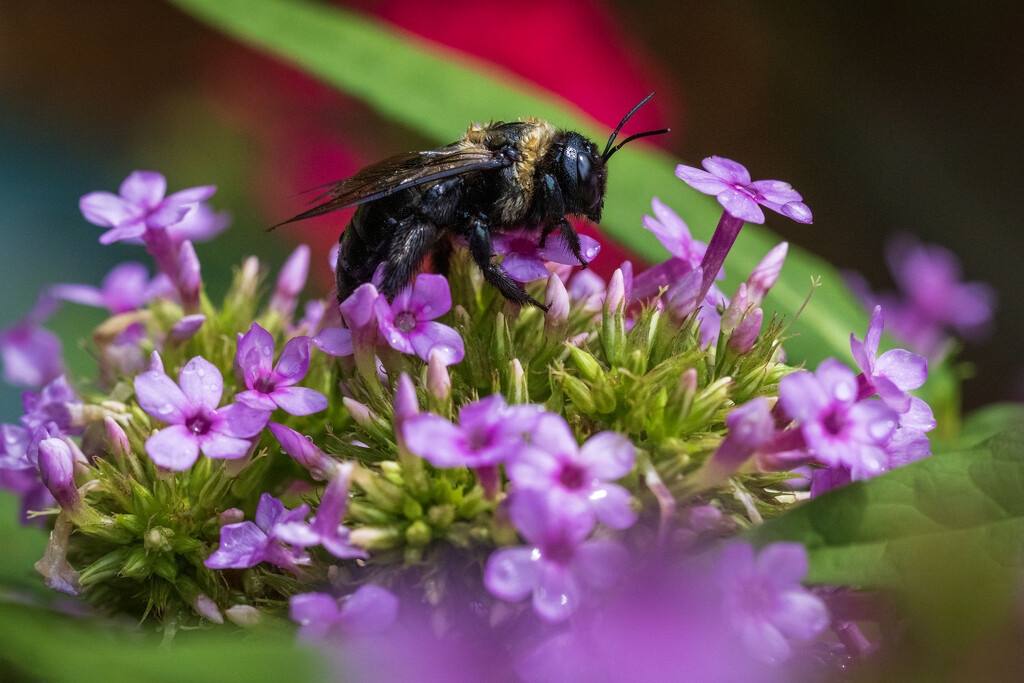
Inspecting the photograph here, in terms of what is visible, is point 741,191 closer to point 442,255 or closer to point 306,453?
point 442,255

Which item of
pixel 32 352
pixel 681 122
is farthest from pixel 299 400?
pixel 681 122

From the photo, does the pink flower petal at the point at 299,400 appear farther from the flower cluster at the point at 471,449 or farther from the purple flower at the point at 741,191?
the purple flower at the point at 741,191

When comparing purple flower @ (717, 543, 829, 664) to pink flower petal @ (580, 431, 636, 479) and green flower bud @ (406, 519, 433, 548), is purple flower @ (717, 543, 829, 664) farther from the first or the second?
green flower bud @ (406, 519, 433, 548)

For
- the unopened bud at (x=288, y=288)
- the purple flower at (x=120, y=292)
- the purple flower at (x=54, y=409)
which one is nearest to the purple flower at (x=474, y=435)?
the purple flower at (x=54, y=409)

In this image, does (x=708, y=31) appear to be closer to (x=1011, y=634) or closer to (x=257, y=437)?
(x=257, y=437)

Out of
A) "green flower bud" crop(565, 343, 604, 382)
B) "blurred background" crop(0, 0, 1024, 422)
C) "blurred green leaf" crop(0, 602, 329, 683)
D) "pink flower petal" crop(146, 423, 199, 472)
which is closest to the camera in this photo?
"blurred green leaf" crop(0, 602, 329, 683)

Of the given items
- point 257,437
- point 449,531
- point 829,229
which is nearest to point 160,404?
point 257,437

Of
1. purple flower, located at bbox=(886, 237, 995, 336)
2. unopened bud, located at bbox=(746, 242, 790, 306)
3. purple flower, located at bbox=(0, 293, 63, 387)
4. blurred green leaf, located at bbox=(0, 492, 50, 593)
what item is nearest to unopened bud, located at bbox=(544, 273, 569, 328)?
unopened bud, located at bbox=(746, 242, 790, 306)
